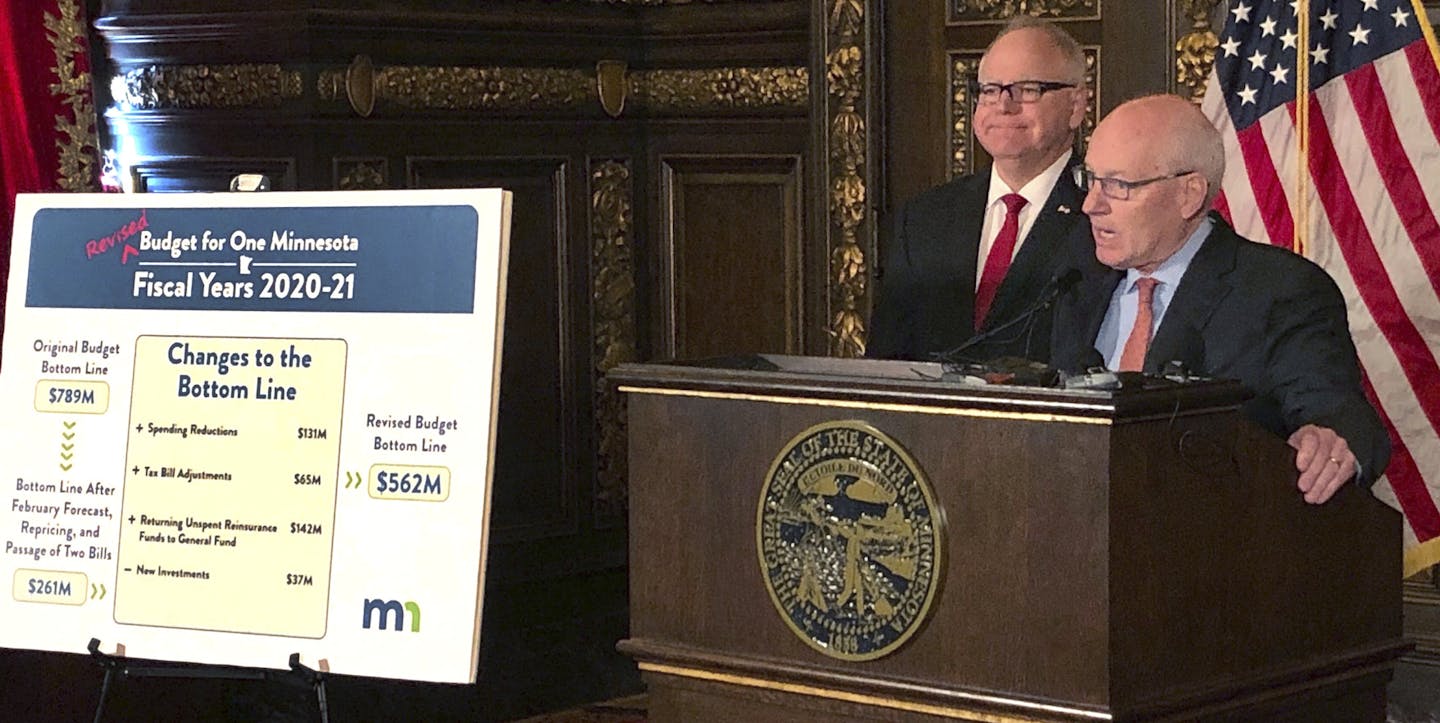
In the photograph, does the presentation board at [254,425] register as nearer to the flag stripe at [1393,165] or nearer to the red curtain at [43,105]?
the red curtain at [43,105]

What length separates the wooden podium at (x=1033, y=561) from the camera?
265cm

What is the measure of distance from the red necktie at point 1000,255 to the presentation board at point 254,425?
3.91 ft

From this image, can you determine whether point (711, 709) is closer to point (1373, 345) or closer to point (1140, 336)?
point (1140, 336)

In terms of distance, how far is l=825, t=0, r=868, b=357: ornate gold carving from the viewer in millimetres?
5852

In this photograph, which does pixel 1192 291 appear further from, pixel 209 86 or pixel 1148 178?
pixel 209 86

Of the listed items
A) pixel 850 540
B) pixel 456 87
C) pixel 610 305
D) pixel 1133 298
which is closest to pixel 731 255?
pixel 610 305

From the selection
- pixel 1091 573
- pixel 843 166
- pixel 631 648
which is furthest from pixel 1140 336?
pixel 843 166

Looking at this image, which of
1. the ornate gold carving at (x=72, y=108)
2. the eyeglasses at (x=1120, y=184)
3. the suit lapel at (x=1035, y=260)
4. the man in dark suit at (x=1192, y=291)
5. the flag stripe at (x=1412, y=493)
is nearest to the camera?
the man in dark suit at (x=1192, y=291)

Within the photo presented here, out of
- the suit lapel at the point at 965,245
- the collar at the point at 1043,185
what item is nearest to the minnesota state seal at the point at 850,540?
the suit lapel at the point at 965,245

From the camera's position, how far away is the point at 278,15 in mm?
5457

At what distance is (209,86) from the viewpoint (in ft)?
18.3

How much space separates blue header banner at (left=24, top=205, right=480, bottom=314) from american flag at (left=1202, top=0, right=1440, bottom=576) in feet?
7.06

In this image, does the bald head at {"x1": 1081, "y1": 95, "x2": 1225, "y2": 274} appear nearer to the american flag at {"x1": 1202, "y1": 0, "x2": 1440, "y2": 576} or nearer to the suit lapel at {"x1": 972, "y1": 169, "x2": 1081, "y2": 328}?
the suit lapel at {"x1": 972, "y1": 169, "x2": 1081, "y2": 328}

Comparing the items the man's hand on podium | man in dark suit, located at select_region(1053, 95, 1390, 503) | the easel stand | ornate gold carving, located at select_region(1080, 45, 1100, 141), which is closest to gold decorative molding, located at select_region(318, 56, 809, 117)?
ornate gold carving, located at select_region(1080, 45, 1100, 141)
